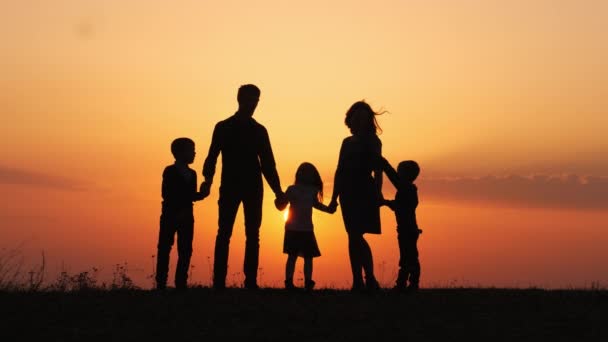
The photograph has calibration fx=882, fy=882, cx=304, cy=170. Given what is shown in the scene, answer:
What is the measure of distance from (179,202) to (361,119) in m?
2.84

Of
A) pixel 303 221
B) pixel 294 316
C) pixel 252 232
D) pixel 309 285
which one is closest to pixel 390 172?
pixel 303 221

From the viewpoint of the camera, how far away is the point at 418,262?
13273 mm

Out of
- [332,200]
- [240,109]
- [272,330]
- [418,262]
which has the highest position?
[240,109]

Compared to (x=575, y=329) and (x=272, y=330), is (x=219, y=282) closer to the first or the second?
(x=272, y=330)

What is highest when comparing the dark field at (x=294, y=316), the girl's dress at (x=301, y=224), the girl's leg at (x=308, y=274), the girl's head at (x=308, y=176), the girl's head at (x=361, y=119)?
the girl's head at (x=361, y=119)

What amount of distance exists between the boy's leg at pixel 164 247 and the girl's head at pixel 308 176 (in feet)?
6.95

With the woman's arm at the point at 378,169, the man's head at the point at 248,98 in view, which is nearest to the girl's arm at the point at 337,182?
the woman's arm at the point at 378,169

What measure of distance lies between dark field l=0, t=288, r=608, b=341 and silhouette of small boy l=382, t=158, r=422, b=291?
0.58m

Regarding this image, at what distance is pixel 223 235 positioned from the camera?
1253 cm

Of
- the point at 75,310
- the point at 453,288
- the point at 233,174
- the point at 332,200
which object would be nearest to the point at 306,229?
the point at 332,200

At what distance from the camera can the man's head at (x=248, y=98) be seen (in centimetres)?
1248

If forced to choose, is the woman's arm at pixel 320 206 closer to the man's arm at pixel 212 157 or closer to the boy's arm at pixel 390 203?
the boy's arm at pixel 390 203

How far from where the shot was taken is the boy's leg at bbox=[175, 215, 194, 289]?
1230 cm

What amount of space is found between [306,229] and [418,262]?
69.2 inches
